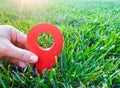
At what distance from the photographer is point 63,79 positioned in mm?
1633

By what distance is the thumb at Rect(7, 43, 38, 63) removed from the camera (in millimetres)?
1690

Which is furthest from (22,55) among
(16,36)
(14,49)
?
(16,36)

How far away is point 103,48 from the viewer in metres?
2.07

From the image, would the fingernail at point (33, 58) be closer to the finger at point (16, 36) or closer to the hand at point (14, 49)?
the hand at point (14, 49)

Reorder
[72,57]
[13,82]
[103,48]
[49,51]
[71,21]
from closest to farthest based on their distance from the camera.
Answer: [13,82]
[49,51]
[72,57]
[103,48]
[71,21]

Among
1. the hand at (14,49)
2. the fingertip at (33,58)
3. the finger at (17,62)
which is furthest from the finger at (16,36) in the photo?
the fingertip at (33,58)

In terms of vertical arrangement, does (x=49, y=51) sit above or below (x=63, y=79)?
above

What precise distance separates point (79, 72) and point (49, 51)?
0.66 feet

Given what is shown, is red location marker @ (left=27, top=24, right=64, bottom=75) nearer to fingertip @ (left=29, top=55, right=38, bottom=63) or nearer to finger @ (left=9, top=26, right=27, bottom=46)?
fingertip @ (left=29, top=55, right=38, bottom=63)

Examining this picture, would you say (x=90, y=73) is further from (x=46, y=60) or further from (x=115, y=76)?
(x=46, y=60)

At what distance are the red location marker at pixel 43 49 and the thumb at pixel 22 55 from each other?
29mm

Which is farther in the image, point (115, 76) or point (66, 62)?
point (66, 62)

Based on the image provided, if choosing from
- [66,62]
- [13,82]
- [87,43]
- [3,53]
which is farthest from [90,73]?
[87,43]

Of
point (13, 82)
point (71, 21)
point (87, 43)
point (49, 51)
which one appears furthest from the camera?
point (71, 21)
